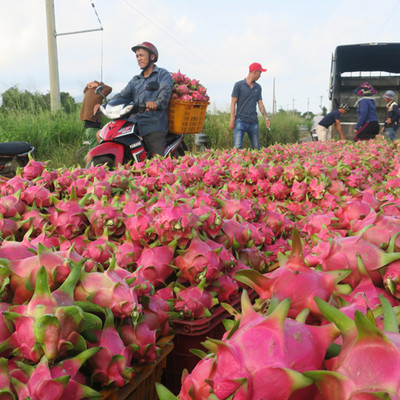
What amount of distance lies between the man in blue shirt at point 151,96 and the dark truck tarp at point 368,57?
7.62 m

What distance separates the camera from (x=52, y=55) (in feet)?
40.9

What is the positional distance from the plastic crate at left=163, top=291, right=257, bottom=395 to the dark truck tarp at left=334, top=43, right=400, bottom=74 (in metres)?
11.2

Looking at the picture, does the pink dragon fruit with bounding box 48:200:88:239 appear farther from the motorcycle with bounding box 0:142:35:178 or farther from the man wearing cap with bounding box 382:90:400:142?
the man wearing cap with bounding box 382:90:400:142

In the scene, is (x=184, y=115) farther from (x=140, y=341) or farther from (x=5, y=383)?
(x=5, y=383)

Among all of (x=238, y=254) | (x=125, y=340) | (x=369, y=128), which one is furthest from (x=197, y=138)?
(x=125, y=340)

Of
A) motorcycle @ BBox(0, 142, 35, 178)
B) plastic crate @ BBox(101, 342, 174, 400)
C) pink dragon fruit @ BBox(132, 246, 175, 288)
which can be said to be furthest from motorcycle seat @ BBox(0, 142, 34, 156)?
plastic crate @ BBox(101, 342, 174, 400)

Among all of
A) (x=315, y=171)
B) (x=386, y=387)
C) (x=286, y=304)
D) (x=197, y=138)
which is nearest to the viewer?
(x=386, y=387)

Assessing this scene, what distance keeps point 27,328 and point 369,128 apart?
29.8 ft

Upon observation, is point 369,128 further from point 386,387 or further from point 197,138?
point 386,387

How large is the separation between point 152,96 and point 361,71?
346 inches

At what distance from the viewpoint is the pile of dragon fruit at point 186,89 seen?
5594 millimetres

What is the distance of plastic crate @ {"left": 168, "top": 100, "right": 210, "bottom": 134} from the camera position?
5578 millimetres

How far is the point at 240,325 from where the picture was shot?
68 centimetres

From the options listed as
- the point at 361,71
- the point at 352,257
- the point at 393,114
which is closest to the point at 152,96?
the point at 352,257
